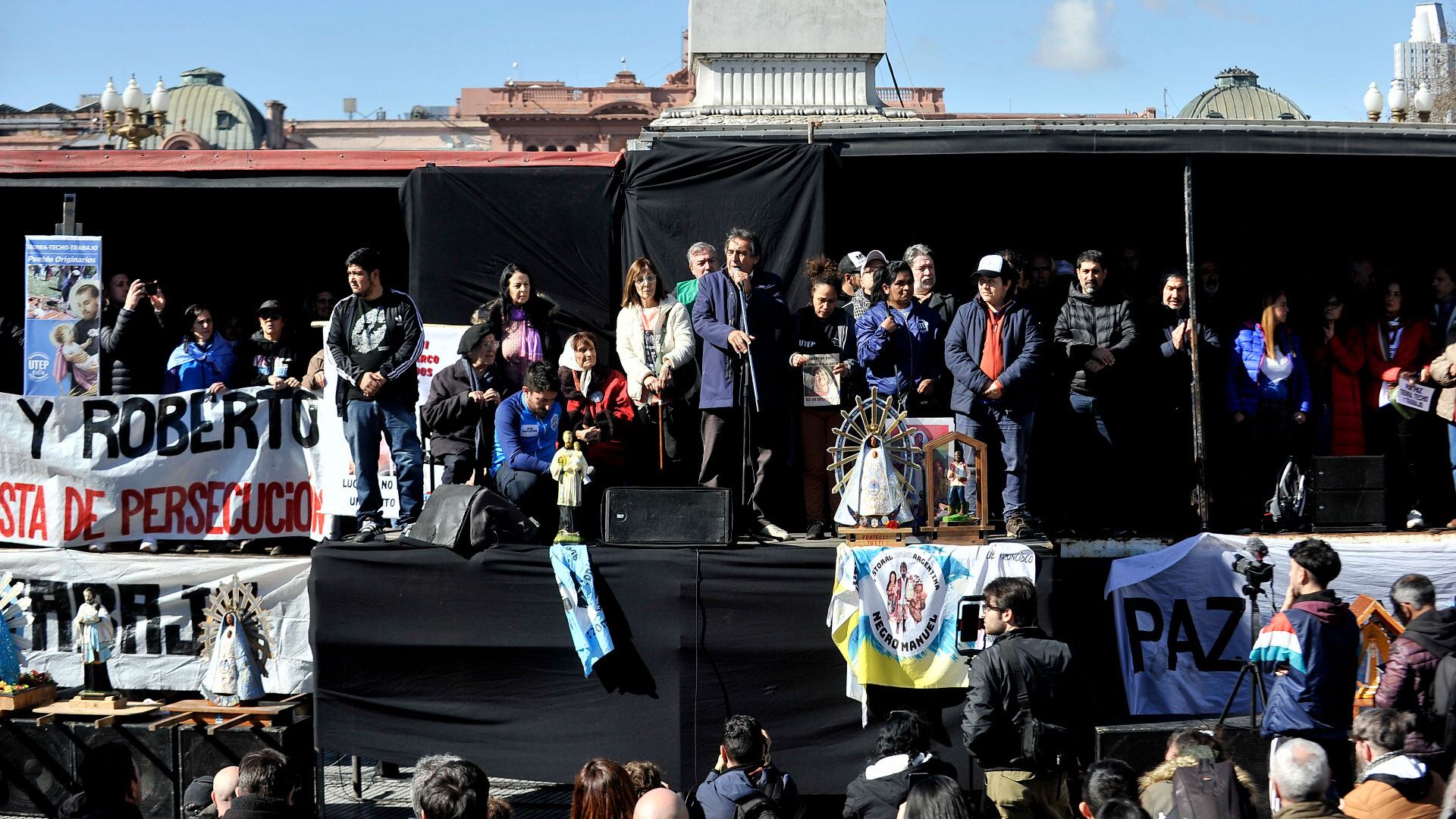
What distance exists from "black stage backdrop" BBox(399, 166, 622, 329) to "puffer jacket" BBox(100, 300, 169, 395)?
6.52 ft

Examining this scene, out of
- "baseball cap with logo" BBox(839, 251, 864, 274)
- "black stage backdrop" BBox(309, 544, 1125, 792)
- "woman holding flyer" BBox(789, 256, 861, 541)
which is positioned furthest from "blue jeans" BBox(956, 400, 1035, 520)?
"baseball cap with logo" BBox(839, 251, 864, 274)

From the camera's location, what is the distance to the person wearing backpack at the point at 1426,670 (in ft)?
21.8

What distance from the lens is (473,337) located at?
9320 millimetres

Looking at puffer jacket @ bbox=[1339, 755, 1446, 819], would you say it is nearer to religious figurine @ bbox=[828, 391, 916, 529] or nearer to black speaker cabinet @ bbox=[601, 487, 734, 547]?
religious figurine @ bbox=[828, 391, 916, 529]

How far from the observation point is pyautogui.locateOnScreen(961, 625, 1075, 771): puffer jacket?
21.2 feet

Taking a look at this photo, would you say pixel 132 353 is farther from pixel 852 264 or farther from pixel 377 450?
pixel 852 264

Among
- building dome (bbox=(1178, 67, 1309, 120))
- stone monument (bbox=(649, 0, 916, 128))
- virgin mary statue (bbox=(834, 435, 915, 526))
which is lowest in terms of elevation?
virgin mary statue (bbox=(834, 435, 915, 526))

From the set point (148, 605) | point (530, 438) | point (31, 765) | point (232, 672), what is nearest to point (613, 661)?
point (530, 438)

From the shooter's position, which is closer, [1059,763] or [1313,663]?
[1059,763]

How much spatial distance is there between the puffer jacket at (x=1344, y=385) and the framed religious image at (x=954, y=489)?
120 inches

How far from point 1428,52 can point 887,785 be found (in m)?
69.2

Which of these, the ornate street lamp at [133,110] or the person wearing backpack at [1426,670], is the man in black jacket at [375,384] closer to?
the person wearing backpack at [1426,670]

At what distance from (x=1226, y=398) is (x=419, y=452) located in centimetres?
536

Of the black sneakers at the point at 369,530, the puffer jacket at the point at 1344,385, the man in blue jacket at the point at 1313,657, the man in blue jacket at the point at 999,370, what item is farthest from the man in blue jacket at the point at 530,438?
the puffer jacket at the point at 1344,385
